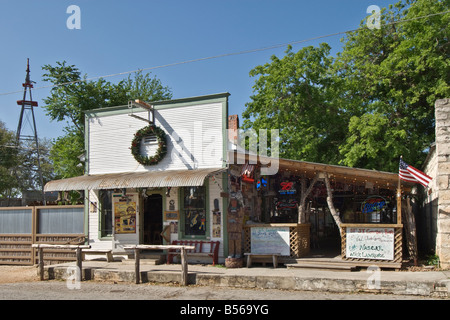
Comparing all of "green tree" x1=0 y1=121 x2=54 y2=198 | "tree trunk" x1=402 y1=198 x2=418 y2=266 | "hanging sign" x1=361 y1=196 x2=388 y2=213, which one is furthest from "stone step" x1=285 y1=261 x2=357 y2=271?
"green tree" x1=0 y1=121 x2=54 y2=198

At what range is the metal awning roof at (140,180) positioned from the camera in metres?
11.6

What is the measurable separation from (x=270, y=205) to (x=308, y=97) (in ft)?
26.5

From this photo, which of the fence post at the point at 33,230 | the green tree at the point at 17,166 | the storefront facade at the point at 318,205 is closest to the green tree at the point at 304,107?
the storefront facade at the point at 318,205

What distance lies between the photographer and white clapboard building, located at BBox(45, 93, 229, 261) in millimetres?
12445

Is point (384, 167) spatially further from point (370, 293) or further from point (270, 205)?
point (370, 293)

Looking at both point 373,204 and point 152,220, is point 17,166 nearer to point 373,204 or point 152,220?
point 152,220

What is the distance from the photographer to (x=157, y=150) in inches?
522

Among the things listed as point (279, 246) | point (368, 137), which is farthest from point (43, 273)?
point (368, 137)

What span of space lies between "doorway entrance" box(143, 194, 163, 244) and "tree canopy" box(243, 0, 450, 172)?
8327mm

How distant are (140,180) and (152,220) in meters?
3.74

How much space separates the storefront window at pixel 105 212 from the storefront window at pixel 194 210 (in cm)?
284

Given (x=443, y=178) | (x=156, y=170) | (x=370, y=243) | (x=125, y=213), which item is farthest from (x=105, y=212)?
(x=443, y=178)

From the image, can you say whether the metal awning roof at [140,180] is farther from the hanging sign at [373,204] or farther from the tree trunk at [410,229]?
the hanging sign at [373,204]
